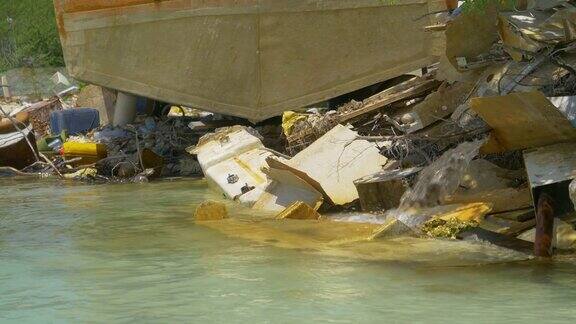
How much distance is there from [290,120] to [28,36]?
→ 21943mm

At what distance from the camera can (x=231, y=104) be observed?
16594mm

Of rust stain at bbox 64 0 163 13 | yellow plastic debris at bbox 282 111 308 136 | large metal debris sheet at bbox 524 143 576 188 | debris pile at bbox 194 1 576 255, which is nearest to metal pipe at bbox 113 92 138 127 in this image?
rust stain at bbox 64 0 163 13

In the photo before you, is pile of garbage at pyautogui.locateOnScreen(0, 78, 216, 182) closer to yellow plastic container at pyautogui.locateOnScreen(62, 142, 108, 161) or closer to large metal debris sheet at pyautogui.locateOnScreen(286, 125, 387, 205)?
yellow plastic container at pyautogui.locateOnScreen(62, 142, 108, 161)

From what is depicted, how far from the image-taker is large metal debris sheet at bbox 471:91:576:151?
322 inches

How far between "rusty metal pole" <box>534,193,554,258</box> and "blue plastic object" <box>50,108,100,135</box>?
1341 cm

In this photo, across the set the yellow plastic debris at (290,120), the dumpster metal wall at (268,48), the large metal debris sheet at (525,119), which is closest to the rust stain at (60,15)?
the dumpster metal wall at (268,48)

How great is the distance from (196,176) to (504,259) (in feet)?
29.0

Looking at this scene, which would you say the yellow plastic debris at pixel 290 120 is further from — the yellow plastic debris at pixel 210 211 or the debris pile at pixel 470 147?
the yellow plastic debris at pixel 210 211

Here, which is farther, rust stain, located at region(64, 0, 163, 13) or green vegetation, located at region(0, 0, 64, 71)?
green vegetation, located at region(0, 0, 64, 71)

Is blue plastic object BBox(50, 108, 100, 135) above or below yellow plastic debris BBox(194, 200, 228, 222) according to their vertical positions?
below

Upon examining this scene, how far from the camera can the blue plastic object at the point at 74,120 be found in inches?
785

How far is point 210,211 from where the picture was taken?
10.9 meters

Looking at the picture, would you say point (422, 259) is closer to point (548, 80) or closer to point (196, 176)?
point (548, 80)

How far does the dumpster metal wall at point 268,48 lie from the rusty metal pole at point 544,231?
8.24 meters
